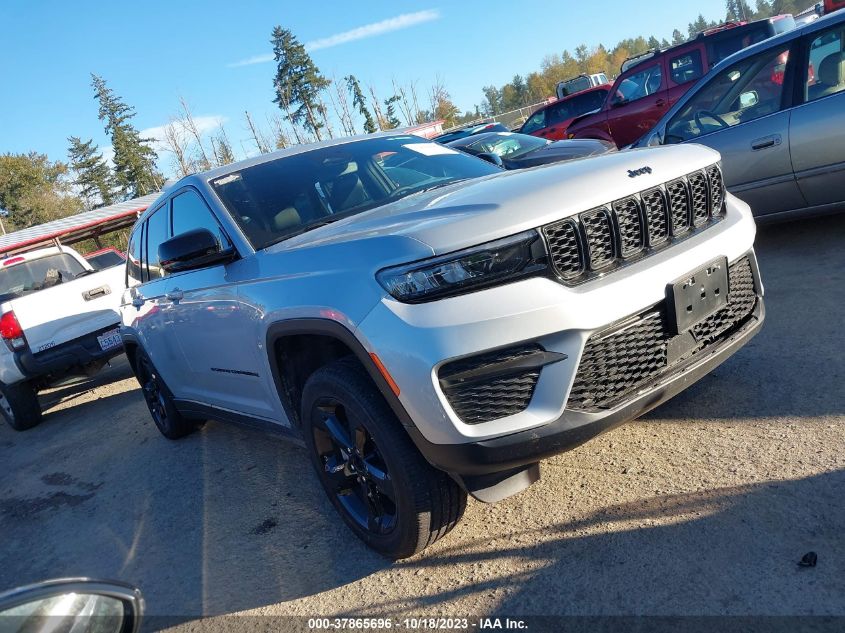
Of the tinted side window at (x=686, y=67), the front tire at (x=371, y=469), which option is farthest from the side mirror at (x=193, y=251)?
the tinted side window at (x=686, y=67)

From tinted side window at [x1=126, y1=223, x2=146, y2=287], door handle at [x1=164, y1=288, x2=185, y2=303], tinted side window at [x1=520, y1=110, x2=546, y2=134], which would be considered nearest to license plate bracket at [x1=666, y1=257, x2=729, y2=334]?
door handle at [x1=164, y1=288, x2=185, y2=303]

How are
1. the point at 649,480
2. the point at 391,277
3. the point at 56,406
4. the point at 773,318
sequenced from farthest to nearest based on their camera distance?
the point at 56,406 < the point at 773,318 < the point at 649,480 < the point at 391,277

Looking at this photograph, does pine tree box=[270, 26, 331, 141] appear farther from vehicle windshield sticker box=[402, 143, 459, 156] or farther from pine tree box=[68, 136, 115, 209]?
vehicle windshield sticker box=[402, 143, 459, 156]

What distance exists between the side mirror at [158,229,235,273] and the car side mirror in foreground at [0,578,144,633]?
6.76 ft

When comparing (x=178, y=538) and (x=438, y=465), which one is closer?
(x=438, y=465)

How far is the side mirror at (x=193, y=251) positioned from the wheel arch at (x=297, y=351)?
0.51 meters

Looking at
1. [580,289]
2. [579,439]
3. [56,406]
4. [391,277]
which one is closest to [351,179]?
[391,277]

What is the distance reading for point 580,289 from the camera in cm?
242

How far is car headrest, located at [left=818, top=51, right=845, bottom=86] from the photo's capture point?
5082 millimetres

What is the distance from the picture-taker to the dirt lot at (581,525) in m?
2.40

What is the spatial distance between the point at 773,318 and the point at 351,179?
2839 millimetres

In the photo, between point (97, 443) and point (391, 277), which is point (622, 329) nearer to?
point (391, 277)

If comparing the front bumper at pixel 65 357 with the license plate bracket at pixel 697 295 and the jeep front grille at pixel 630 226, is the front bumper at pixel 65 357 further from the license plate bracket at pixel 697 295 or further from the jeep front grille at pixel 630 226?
the license plate bracket at pixel 697 295

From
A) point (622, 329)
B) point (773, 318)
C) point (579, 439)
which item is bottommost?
point (773, 318)
